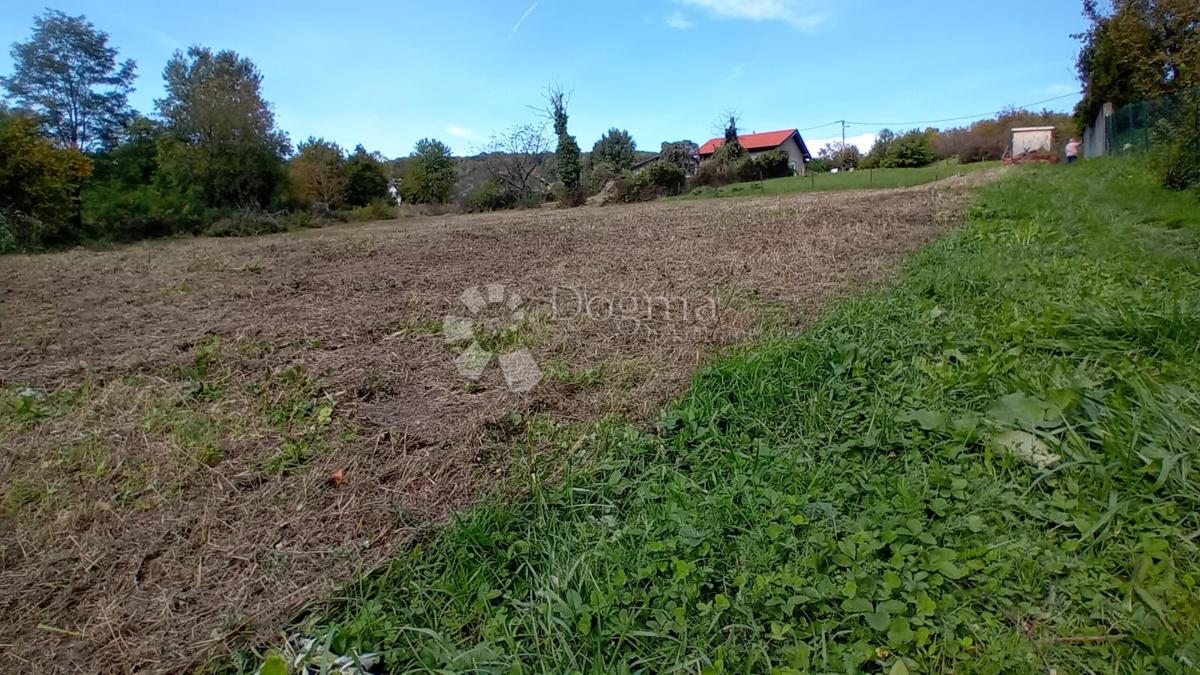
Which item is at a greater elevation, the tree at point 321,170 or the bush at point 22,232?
the tree at point 321,170

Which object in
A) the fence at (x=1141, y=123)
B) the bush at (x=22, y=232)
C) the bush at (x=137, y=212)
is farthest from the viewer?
the bush at (x=137, y=212)

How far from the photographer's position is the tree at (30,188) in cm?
1012

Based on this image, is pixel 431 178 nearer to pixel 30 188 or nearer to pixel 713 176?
pixel 713 176

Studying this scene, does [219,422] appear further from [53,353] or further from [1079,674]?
[1079,674]

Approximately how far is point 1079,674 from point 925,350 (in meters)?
1.53

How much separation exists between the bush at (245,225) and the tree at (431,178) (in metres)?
10.6

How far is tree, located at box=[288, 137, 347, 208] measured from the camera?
20198mm

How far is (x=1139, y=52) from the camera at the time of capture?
38.0 ft

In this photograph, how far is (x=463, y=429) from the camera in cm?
210

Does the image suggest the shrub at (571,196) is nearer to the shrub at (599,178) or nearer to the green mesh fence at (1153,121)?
the shrub at (599,178)

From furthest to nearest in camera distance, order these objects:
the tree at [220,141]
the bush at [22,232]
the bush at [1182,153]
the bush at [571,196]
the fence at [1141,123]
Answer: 1. the bush at [571,196]
2. the tree at [220,141]
3. the bush at [22,232]
4. the fence at [1141,123]
5. the bush at [1182,153]

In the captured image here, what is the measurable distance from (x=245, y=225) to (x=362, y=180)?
882 cm

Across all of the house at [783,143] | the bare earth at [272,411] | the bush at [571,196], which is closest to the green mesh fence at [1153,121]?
the bare earth at [272,411]

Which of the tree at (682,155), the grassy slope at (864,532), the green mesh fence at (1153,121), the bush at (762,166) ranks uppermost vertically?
the tree at (682,155)
